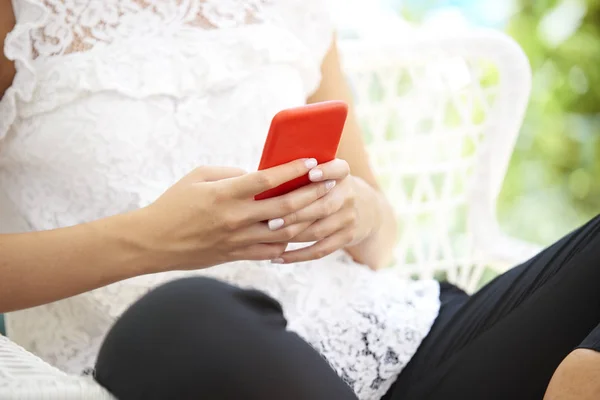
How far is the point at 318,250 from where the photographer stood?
0.77 meters

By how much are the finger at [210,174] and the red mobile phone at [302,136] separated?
47 mm

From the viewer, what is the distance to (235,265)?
0.85 metres

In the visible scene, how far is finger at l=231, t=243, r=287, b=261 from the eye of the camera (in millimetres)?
716

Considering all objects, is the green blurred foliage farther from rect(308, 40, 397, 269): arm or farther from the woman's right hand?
the woman's right hand

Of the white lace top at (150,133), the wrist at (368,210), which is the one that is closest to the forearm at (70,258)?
the white lace top at (150,133)

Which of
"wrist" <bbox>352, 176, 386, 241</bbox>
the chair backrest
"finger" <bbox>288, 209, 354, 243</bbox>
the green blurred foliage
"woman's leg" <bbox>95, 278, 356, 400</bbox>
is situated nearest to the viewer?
"woman's leg" <bbox>95, 278, 356, 400</bbox>

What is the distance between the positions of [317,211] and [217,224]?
106 millimetres

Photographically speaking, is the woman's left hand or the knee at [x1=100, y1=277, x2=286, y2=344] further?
the woman's left hand

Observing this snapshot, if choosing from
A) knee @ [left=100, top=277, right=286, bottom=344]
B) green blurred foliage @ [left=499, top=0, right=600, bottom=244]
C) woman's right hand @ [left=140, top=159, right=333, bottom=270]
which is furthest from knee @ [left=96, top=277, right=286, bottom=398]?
green blurred foliage @ [left=499, top=0, right=600, bottom=244]

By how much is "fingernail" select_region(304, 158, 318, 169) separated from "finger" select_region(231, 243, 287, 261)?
0.10 meters

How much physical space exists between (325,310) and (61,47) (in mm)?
428

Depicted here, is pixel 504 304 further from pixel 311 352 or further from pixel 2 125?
pixel 2 125

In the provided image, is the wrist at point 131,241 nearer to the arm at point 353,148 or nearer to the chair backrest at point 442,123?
the arm at point 353,148

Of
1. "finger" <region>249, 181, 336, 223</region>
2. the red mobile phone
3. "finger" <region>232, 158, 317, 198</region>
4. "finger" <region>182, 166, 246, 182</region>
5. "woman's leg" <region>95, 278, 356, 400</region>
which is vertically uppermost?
the red mobile phone
